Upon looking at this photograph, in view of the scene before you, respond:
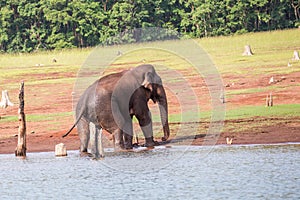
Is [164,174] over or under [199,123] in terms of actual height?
under

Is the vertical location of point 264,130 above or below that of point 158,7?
below

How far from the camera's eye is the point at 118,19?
179 ft

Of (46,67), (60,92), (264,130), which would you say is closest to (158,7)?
(46,67)

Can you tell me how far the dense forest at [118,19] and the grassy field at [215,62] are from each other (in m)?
4.10

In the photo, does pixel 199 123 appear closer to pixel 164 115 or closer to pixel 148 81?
pixel 164 115

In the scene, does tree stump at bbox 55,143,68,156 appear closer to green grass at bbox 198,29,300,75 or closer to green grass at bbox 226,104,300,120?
green grass at bbox 226,104,300,120

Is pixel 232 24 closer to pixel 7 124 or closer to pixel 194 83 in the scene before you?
pixel 194 83

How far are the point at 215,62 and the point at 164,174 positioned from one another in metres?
20.5

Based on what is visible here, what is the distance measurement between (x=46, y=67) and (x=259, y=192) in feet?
96.0

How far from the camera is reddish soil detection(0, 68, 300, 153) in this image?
1845cm

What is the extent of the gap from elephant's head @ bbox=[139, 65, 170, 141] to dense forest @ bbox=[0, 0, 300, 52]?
34688mm

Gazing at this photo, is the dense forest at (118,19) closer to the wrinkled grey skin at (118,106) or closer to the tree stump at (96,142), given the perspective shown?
the wrinkled grey skin at (118,106)

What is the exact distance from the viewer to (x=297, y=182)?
1342cm

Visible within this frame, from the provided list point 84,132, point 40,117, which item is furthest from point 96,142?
point 40,117
